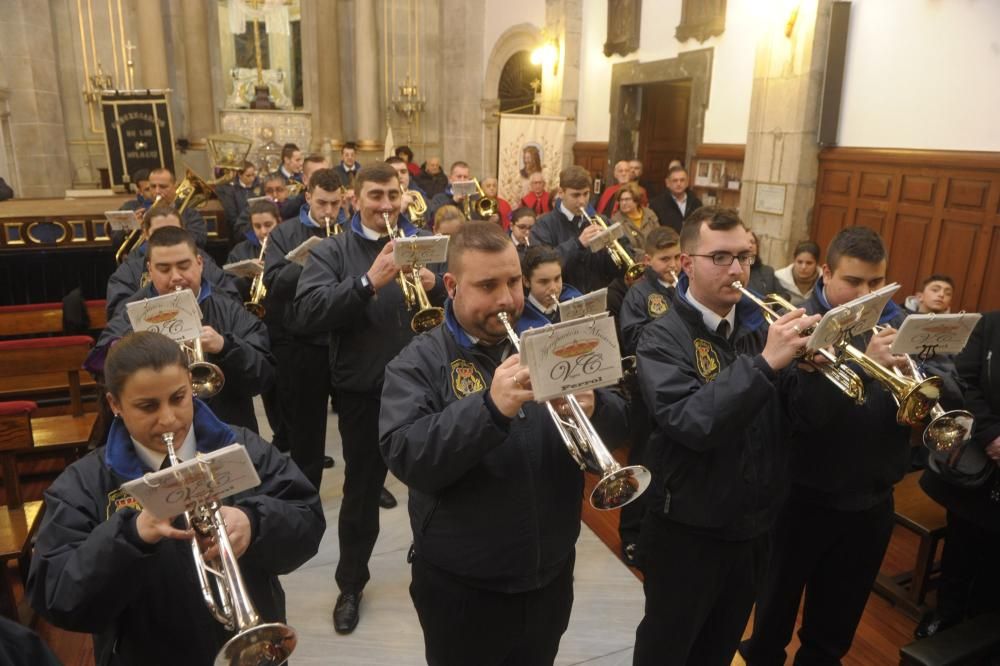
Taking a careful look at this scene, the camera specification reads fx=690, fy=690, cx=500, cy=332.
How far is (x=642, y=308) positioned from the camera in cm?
408

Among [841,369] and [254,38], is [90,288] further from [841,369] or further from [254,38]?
[254,38]

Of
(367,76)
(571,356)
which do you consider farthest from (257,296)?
(367,76)

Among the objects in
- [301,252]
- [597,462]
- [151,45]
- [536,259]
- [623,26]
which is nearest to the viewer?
[597,462]

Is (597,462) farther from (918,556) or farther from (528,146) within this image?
(528,146)

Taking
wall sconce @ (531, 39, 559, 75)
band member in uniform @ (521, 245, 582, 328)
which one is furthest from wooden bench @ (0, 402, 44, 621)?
wall sconce @ (531, 39, 559, 75)

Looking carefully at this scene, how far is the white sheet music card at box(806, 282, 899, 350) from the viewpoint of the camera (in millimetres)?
2266

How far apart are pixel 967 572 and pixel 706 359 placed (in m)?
2.24

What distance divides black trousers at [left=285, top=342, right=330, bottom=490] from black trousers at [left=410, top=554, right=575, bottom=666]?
2.26 m

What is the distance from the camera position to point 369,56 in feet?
50.2

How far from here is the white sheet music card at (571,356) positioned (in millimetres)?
1784

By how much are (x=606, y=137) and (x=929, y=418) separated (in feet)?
30.3

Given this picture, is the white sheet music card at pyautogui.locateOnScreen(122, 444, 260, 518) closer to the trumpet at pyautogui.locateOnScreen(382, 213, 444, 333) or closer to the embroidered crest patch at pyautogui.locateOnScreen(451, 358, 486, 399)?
the embroidered crest patch at pyautogui.locateOnScreen(451, 358, 486, 399)

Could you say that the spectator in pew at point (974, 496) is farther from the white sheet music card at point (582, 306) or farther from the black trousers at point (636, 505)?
the white sheet music card at point (582, 306)

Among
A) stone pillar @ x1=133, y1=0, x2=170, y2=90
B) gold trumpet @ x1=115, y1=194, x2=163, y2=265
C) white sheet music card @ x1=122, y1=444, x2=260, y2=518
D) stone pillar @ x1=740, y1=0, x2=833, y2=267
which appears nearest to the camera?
white sheet music card @ x1=122, y1=444, x2=260, y2=518
